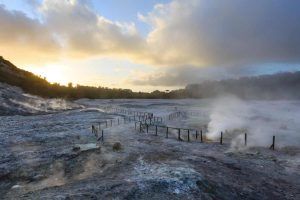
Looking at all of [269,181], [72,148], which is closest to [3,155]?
[72,148]

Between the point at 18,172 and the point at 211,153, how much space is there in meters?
15.7

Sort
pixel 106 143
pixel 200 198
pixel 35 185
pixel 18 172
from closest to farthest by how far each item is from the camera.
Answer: pixel 200 198 < pixel 35 185 < pixel 18 172 < pixel 106 143

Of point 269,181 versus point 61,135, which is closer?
point 269,181

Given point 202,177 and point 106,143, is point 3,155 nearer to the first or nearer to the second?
point 106,143

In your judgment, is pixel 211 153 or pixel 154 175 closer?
pixel 154 175

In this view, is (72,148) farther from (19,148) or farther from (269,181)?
(269,181)

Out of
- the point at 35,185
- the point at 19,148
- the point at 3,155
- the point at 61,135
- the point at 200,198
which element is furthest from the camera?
the point at 61,135

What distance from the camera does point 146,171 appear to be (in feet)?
73.5

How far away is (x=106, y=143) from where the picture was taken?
3416 centimetres

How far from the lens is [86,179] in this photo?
21.1 m

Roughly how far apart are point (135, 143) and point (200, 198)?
17.5 m

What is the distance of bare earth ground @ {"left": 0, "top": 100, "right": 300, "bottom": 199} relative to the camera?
18609mm

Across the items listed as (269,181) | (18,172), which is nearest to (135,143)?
(18,172)

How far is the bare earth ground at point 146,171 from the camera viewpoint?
1861 centimetres
